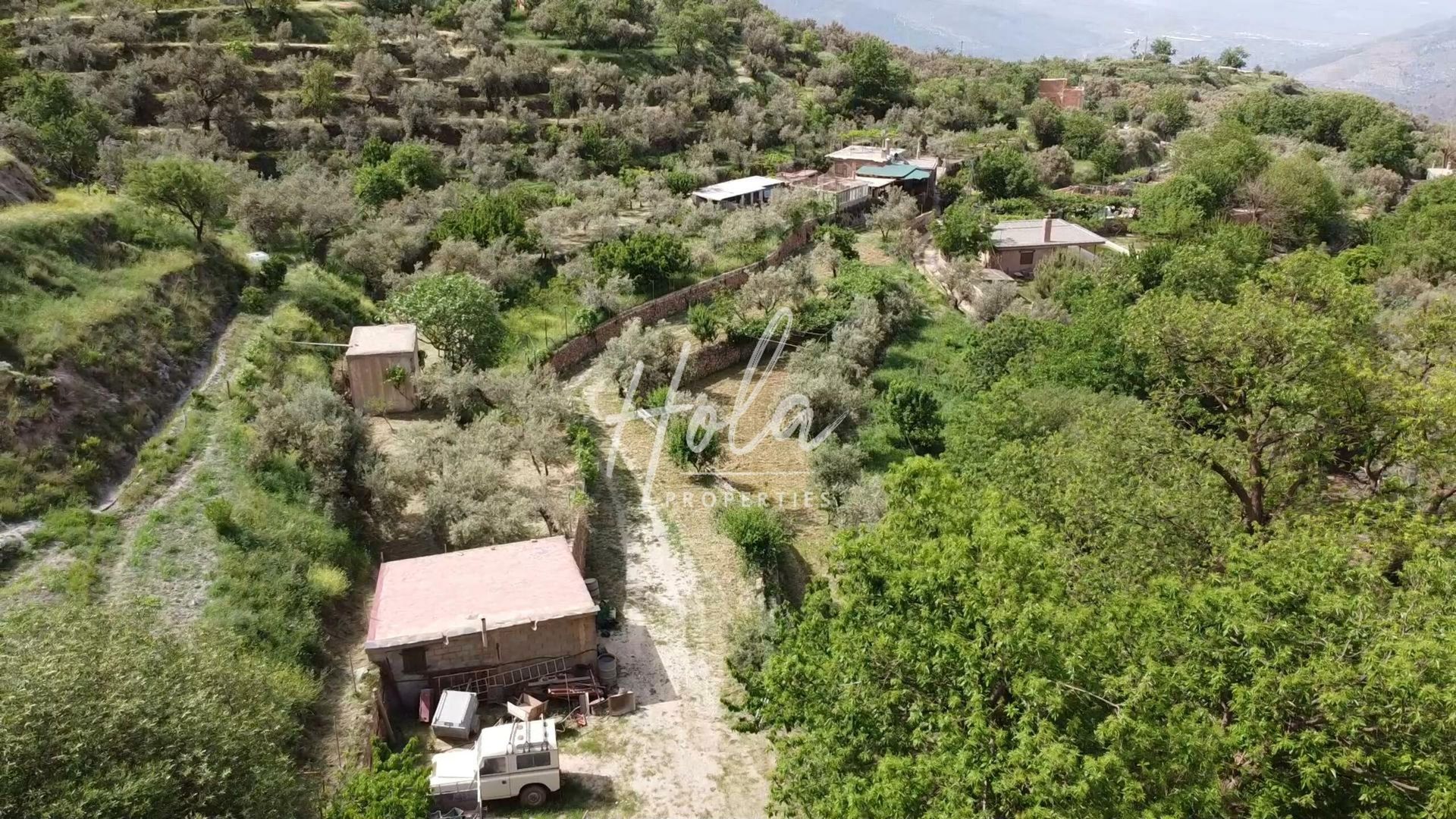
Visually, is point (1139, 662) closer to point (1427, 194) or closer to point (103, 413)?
point (103, 413)

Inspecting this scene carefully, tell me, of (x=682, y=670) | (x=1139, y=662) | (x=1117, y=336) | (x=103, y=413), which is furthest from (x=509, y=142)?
(x=1139, y=662)

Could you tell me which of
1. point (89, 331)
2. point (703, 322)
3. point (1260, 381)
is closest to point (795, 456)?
point (703, 322)

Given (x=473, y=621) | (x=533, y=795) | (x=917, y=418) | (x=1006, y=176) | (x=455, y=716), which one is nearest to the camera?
(x=533, y=795)

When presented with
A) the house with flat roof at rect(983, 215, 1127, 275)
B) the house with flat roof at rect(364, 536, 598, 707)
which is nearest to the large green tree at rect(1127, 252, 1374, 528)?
the house with flat roof at rect(364, 536, 598, 707)

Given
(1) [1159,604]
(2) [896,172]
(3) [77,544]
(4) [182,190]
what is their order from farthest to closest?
(2) [896,172] < (4) [182,190] < (3) [77,544] < (1) [1159,604]

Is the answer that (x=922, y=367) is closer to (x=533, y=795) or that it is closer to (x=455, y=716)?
(x=455, y=716)

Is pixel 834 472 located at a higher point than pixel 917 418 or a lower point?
lower
